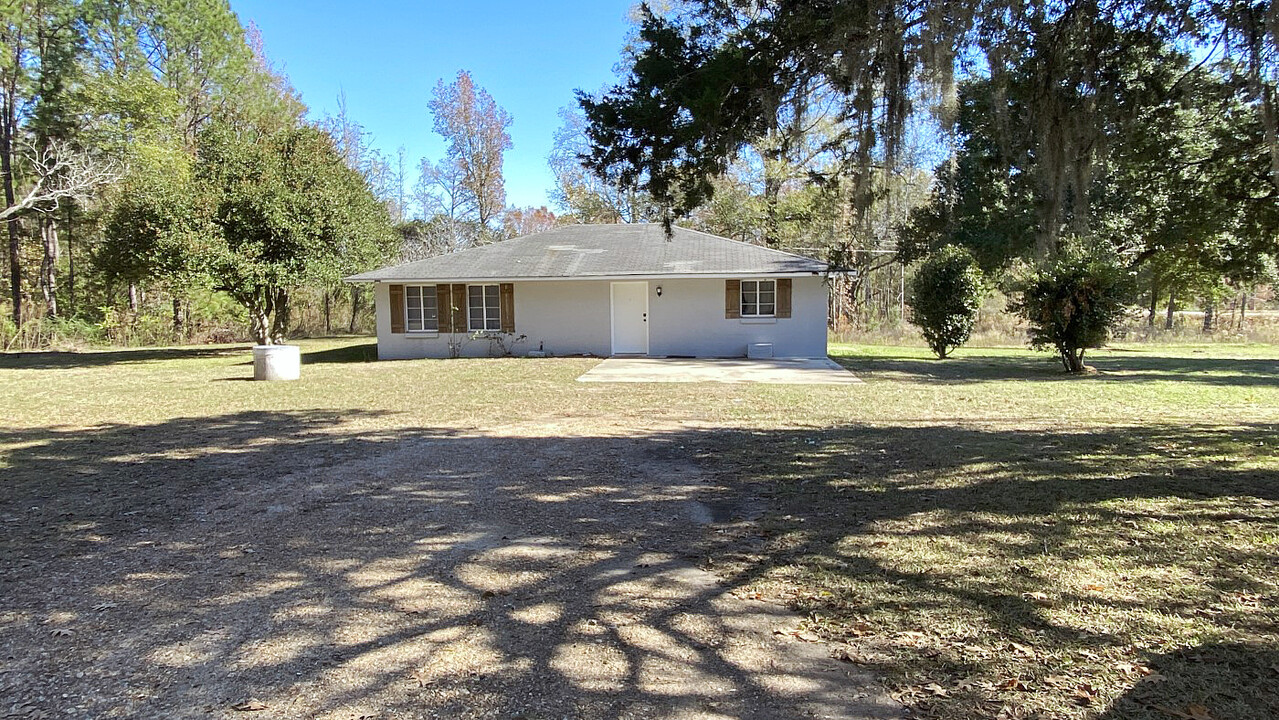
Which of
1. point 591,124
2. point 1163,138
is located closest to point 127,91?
point 591,124

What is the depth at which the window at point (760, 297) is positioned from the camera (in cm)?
1759

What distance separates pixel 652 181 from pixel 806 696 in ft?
14.6

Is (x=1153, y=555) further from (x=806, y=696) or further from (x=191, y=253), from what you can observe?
(x=191, y=253)

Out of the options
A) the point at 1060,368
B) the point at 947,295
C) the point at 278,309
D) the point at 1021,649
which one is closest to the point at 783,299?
the point at 947,295

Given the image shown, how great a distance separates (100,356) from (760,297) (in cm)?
1838

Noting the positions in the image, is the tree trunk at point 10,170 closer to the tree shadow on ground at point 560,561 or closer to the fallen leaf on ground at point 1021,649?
the tree shadow on ground at point 560,561

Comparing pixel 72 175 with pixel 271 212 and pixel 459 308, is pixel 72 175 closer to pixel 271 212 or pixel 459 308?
pixel 271 212

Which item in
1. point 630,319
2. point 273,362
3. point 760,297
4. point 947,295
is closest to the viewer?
point 273,362

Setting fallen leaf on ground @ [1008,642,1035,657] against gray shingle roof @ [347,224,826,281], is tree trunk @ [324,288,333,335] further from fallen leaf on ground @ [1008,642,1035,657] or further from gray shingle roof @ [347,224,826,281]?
fallen leaf on ground @ [1008,642,1035,657]

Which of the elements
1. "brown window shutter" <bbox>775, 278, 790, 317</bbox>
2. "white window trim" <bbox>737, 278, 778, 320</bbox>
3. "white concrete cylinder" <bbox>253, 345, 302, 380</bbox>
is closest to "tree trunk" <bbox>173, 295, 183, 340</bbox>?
"white concrete cylinder" <bbox>253, 345, 302, 380</bbox>

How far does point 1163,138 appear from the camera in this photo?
6516mm

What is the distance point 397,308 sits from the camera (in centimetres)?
1875

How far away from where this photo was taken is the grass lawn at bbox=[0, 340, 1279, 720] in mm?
2725

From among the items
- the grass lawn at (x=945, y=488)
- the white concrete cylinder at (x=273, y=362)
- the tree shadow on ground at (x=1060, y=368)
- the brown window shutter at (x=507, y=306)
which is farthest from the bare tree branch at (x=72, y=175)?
the tree shadow on ground at (x=1060, y=368)
